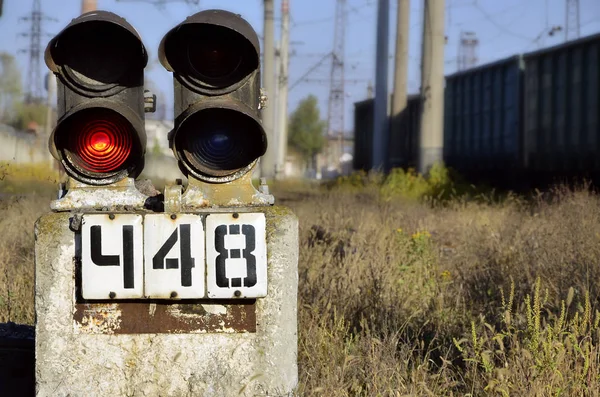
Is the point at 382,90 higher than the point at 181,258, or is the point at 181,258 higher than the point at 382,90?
the point at 382,90

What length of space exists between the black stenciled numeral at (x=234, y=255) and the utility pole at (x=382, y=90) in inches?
774

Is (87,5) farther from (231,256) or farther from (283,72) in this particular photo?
(283,72)

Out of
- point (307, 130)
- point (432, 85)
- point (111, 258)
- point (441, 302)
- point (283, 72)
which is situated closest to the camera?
point (111, 258)

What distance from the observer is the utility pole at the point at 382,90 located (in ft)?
75.0

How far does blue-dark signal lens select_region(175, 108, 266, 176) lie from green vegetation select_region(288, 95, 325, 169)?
279 ft

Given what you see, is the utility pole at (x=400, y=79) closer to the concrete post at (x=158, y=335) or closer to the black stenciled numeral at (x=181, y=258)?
the concrete post at (x=158, y=335)

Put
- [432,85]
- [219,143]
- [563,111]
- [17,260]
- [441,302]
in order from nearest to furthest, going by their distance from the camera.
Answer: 1. [219,143]
2. [441,302]
3. [17,260]
4. [563,111]
5. [432,85]

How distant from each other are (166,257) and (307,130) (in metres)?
86.3

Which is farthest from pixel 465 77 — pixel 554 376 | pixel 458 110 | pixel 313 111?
pixel 313 111

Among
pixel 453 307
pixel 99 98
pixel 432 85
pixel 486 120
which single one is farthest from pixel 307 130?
pixel 99 98

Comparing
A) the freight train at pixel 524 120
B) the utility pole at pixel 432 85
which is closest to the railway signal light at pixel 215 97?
the freight train at pixel 524 120

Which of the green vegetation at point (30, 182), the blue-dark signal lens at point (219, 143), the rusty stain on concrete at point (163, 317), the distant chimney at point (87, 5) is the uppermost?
the distant chimney at point (87, 5)

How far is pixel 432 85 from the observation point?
60.2ft

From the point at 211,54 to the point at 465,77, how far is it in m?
19.4
